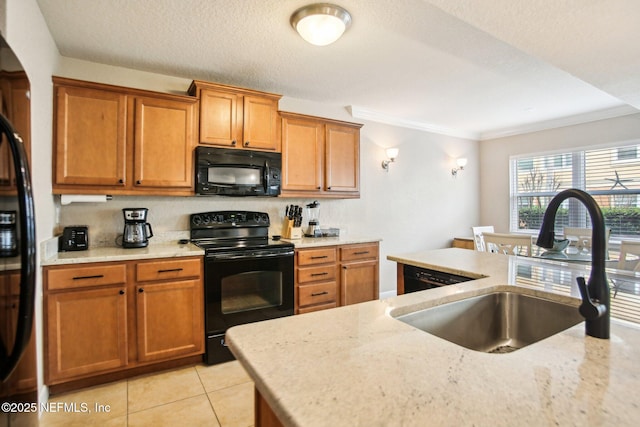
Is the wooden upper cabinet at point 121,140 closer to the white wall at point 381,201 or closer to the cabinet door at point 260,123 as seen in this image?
the white wall at point 381,201

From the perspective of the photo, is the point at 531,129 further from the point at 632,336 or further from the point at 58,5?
the point at 58,5

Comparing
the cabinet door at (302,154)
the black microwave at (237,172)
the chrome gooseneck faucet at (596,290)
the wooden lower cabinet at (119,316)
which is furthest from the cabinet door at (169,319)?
the chrome gooseneck faucet at (596,290)

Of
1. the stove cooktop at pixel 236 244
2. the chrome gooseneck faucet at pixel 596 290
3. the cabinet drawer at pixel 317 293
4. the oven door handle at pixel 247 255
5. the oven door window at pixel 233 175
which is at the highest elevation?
the oven door window at pixel 233 175

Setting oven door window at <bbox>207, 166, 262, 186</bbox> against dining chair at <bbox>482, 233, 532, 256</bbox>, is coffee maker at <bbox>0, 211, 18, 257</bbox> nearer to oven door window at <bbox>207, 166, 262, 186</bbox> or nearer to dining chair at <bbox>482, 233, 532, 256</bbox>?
oven door window at <bbox>207, 166, 262, 186</bbox>

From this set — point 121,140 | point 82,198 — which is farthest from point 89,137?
point 82,198

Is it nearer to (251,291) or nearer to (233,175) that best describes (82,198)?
(233,175)

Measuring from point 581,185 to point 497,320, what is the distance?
407cm

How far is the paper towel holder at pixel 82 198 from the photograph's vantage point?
7.82 ft

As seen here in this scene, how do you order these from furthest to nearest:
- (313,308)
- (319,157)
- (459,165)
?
(459,165) → (319,157) → (313,308)

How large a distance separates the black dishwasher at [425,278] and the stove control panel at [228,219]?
1.75 metres

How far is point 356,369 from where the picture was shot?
0.70 meters

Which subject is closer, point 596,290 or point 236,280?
point 596,290

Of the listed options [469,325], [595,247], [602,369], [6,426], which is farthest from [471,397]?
[6,426]

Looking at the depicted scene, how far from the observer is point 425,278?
6.21 ft
